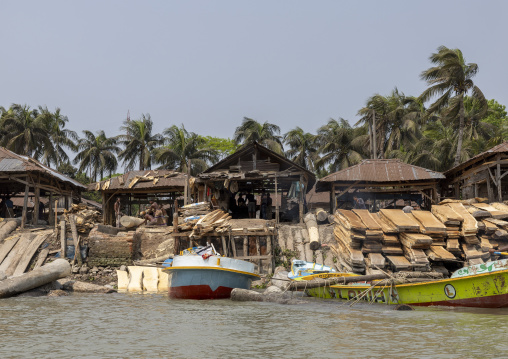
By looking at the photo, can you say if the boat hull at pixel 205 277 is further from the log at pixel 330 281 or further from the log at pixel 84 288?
the log at pixel 84 288

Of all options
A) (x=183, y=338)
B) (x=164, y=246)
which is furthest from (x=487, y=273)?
(x=164, y=246)

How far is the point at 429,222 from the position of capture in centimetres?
2000

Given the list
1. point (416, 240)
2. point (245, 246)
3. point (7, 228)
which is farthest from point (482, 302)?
→ point (7, 228)

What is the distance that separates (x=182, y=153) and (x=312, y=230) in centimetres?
2801

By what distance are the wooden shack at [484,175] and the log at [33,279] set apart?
773 inches

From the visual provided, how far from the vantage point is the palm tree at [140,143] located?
169ft

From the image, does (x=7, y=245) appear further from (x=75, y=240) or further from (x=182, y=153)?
(x=182, y=153)

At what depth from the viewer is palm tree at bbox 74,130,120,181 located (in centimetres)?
5819

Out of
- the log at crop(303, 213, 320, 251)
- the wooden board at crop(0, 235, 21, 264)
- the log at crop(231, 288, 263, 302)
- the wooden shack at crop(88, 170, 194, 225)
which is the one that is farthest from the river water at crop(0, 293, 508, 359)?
the wooden shack at crop(88, 170, 194, 225)

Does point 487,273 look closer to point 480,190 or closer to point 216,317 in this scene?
point 216,317

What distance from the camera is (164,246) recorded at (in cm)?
2519

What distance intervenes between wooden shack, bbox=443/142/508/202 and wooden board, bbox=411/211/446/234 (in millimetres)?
5796

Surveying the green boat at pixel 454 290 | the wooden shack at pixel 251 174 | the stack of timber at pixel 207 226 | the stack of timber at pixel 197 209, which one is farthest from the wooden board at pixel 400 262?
the stack of timber at pixel 197 209

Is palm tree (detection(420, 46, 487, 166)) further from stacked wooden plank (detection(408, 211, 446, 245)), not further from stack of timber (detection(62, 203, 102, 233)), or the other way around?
stack of timber (detection(62, 203, 102, 233))
